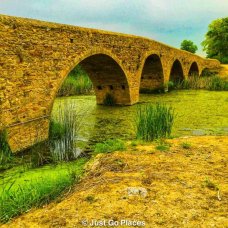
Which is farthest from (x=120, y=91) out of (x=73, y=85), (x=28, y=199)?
(x=28, y=199)

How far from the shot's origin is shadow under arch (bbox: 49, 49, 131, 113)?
12.7m

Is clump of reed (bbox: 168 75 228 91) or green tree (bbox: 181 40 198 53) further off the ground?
green tree (bbox: 181 40 198 53)

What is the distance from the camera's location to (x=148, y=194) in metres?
3.83

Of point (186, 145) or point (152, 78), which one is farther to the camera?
point (152, 78)

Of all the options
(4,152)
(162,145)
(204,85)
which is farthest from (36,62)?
(204,85)

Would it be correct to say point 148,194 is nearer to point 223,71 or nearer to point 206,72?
point 223,71

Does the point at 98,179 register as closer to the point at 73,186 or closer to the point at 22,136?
Answer: the point at 73,186

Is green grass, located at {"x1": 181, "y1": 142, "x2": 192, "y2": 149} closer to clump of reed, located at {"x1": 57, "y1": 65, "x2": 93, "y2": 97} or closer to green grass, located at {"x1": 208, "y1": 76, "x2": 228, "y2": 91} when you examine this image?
clump of reed, located at {"x1": 57, "y1": 65, "x2": 93, "y2": 97}

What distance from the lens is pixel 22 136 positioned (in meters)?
7.66

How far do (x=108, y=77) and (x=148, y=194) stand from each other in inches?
413

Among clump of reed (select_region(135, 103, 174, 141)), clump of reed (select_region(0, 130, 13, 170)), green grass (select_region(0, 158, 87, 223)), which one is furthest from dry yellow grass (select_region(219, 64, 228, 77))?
green grass (select_region(0, 158, 87, 223))

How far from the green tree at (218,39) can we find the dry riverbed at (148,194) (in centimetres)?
3859

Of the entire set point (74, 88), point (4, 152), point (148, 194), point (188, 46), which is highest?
point (188, 46)

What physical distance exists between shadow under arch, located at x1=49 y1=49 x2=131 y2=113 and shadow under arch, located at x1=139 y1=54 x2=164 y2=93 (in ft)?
16.8
